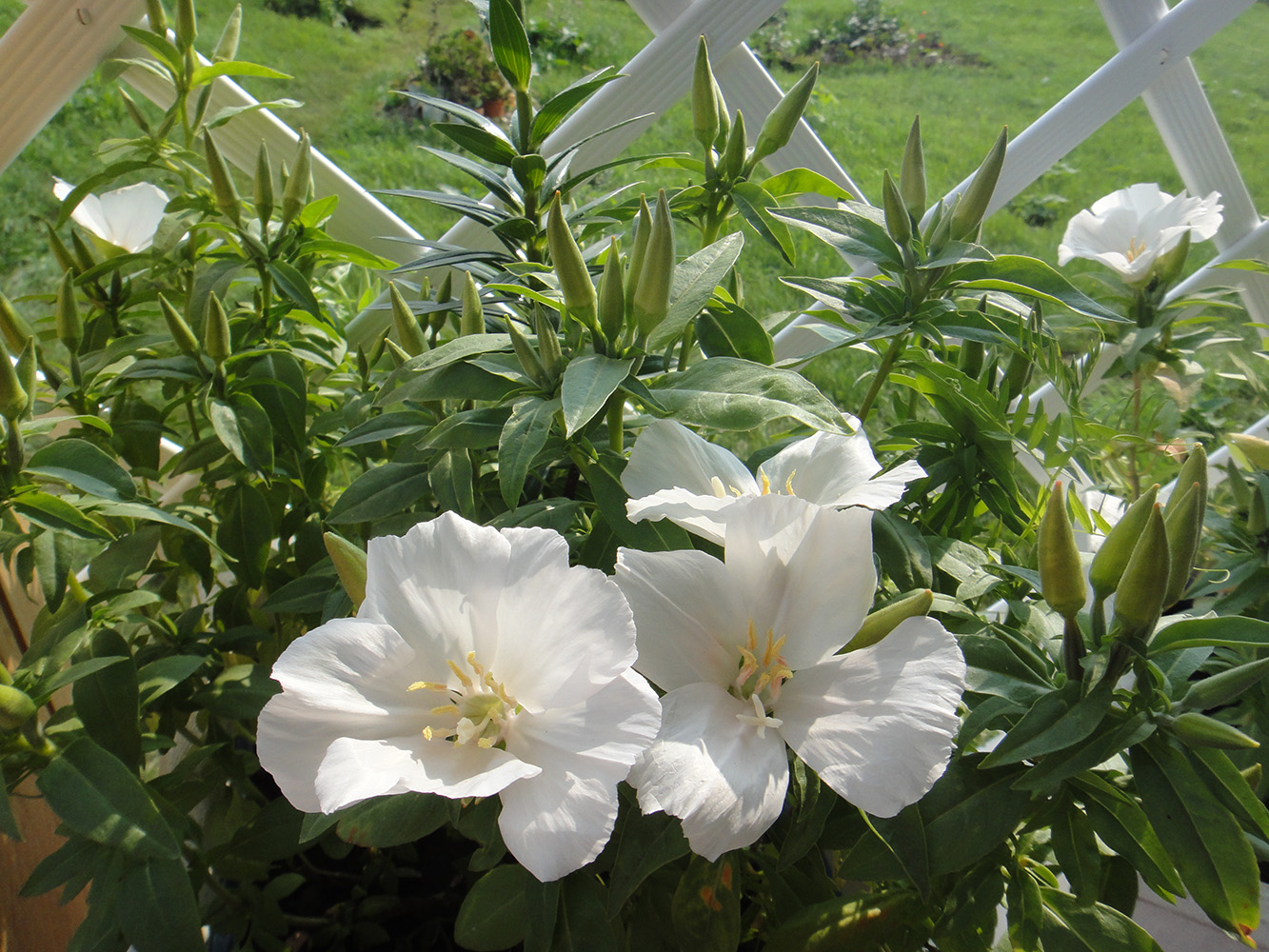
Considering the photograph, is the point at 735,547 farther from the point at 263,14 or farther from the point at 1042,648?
the point at 263,14

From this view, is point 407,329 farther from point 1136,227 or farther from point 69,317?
point 1136,227

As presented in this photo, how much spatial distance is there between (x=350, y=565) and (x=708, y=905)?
308mm

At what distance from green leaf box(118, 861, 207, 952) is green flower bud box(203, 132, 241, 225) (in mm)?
564

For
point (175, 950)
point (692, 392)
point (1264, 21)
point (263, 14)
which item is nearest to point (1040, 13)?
point (1264, 21)

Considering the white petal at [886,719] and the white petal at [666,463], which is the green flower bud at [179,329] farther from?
the white petal at [886,719]

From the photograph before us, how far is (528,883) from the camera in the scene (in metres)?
0.54

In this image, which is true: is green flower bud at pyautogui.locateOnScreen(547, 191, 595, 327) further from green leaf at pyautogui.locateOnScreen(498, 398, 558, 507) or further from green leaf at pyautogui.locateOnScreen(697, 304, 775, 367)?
green leaf at pyautogui.locateOnScreen(697, 304, 775, 367)

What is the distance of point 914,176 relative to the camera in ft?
2.17

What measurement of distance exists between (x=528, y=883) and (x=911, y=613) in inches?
11.0

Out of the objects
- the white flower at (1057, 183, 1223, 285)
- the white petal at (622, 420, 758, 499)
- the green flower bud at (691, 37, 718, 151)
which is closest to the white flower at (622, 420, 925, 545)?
the white petal at (622, 420, 758, 499)

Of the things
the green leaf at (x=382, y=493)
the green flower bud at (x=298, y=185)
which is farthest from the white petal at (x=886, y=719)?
the green flower bud at (x=298, y=185)

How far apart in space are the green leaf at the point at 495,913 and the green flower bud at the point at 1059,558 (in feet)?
1.25

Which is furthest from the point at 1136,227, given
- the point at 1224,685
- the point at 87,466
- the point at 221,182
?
the point at 87,466

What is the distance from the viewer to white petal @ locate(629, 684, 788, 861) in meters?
0.40
